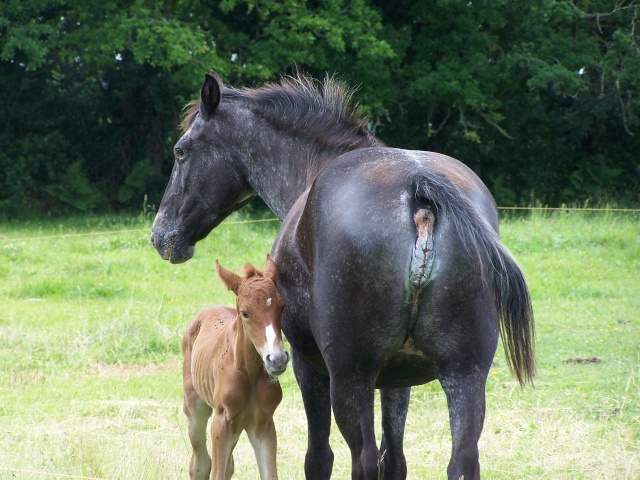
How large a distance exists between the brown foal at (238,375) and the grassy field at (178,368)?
426 millimetres

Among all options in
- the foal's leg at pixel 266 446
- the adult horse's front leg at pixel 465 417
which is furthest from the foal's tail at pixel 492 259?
the foal's leg at pixel 266 446

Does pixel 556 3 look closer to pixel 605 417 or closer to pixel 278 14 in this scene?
pixel 278 14

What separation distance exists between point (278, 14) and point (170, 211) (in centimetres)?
1583

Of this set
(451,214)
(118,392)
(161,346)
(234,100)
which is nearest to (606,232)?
(161,346)

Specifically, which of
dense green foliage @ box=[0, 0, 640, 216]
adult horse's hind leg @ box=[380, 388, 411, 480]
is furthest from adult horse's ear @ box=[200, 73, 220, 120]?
dense green foliage @ box=[0, 0, 640, 216]

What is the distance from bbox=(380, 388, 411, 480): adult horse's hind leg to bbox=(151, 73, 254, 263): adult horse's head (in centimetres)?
138

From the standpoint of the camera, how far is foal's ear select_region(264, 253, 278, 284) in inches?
139

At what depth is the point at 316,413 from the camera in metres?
3.78

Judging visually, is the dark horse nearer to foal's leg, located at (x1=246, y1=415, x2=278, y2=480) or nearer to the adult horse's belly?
the adult horse's belly

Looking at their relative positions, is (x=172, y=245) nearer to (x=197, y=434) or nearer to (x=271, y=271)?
(x=197, y=434)

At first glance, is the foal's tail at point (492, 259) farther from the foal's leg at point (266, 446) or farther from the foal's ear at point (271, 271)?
the foal's leg at point (266, 446)

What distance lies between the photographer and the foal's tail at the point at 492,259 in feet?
9.50

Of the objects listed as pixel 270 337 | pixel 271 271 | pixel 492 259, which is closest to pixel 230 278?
pixel 271 271

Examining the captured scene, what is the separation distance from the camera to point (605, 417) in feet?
18.0
